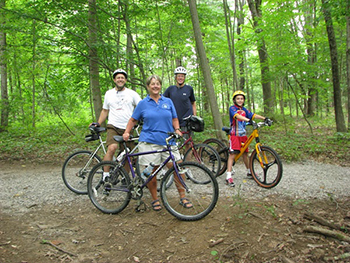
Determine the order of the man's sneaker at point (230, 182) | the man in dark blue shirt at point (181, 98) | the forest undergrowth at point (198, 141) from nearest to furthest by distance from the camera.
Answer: the man's sneaker at point (230, 182)
the man in dark blue shirt at point (181, 98)
the forest undergrowth at point (198, 141)

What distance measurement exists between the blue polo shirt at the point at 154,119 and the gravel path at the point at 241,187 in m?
1.69

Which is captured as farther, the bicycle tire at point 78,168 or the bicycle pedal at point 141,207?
the bicycle tire at point 78,168

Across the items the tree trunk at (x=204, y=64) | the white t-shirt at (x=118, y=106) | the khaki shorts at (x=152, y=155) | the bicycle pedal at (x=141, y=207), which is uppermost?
the tree trunk at (x=204, y=64)

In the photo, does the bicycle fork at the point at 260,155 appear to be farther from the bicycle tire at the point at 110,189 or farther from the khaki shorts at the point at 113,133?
the bicycle tire at the point at 110,189

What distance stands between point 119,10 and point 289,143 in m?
7.14

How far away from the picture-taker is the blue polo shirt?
11.7 ft

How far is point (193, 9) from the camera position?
640cm

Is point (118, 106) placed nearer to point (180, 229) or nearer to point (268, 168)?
point (180, 229)

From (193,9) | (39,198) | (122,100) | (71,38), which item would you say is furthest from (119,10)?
(39,198)

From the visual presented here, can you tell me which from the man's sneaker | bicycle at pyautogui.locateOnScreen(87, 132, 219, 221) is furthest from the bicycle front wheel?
the man's sneaker

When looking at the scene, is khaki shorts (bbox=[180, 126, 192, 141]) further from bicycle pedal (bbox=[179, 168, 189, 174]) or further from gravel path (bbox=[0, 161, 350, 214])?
bicycle pedal (bbox=[179, 168, 189, 174])

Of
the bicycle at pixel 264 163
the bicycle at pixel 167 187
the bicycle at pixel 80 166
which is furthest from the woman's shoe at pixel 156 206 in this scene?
the bicycle at pixel 264 163

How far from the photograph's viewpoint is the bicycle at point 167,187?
3.38 meters

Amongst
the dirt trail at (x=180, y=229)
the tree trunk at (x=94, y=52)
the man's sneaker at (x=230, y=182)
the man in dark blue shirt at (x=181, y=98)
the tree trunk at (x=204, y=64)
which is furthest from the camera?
the tree trunk at (x=94, y=52)
